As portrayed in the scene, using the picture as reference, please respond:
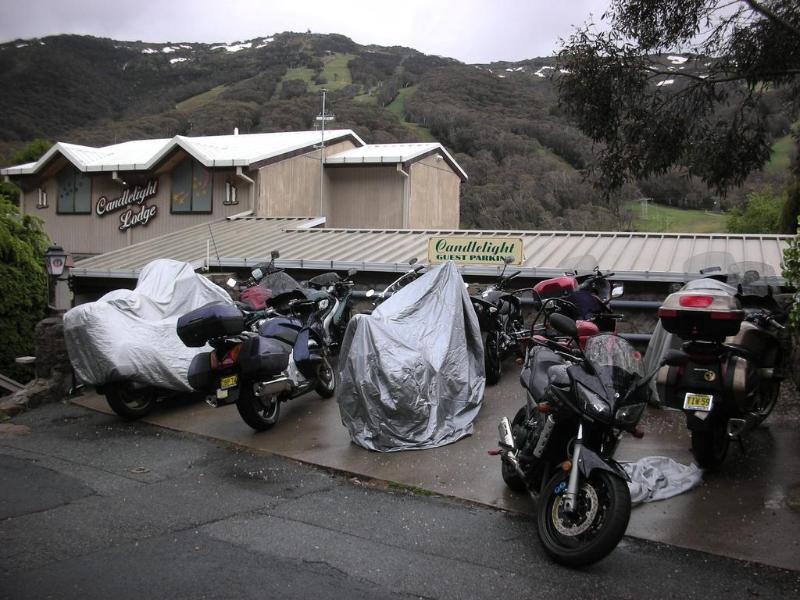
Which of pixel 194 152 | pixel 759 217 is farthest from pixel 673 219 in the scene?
pixel 194 152

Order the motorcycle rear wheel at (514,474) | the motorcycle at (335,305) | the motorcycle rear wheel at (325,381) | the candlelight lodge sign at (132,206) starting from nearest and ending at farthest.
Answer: the motorcycle rear wheel at (514,474) → the motorcycle rear wheel at (325,381) → the motorcycle at (335,305) → the candlelight lodge sign at (132,206)

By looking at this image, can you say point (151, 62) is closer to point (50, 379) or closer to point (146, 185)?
point (146, 185)

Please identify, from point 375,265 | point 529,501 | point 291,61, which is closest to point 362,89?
point 291,61

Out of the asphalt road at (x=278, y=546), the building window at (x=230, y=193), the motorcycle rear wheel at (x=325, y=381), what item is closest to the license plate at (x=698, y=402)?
the asphalt road at (x=278, y=546)

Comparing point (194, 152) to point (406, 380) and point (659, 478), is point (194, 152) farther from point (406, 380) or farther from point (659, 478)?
point (659, 478)

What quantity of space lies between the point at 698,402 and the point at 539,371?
1.14 m

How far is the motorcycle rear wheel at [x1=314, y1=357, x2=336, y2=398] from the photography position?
8.67m

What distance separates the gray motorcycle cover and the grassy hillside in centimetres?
2868

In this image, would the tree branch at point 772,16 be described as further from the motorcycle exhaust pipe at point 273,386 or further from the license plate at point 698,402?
the motorcycle exhaust pipe at point 273,386

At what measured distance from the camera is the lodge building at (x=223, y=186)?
18.6m

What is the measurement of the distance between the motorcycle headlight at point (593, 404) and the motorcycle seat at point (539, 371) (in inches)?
18.9

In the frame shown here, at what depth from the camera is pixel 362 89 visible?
88.1 m

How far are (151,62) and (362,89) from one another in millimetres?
24987

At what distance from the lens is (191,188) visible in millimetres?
19094
